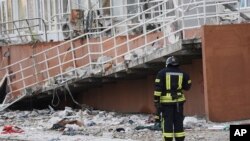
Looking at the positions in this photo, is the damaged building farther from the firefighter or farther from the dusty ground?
the firefighter

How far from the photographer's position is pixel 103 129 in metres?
14.0

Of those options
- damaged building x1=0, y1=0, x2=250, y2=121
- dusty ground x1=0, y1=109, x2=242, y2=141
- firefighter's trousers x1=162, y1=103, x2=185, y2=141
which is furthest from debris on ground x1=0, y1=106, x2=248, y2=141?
firefighter's trousers x1=162, y1=103, x2=185, y2=141

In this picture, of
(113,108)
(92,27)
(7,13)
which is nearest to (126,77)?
(113,108)

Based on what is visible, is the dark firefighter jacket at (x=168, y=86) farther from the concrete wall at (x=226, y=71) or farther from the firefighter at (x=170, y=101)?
the concrete wall at (x=226, y=71)

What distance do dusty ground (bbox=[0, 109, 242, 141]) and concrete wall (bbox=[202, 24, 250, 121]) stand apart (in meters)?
0.44

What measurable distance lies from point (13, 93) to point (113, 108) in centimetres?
371

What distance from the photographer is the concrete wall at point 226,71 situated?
13836 mm

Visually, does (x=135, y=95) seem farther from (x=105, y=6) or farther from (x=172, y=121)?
(x=172, y=121)

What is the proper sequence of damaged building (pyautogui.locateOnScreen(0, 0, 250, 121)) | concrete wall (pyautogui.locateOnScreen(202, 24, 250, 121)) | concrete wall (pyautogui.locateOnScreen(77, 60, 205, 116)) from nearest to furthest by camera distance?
concrete wall (pyautogui.locateOnScreen(202, 24, 250, 121)), damaged building (pyautogui.locateOnScreen(0, 0, 250, 121)), concrete wall (pyautogui.locateOnScreen(77, 60, 205, 116))

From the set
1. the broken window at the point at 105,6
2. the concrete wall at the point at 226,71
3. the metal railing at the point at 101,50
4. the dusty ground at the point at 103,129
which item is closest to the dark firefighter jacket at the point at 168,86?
the dusty ground at the point at 103,129

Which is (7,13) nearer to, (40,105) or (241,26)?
(40,105)

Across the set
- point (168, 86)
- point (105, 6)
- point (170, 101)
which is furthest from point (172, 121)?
point (105, 6)

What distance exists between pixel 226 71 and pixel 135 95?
14.5 feet

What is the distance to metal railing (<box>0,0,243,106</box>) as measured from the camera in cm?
1516
